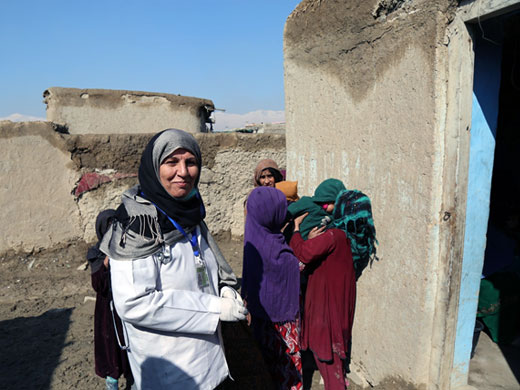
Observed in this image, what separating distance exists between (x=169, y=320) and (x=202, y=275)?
9.0 inches

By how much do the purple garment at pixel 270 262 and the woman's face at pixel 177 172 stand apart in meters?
0.77

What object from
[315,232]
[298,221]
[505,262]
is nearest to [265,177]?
[298,221]

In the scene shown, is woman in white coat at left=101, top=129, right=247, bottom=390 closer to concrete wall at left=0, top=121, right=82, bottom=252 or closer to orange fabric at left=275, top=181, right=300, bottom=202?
orange fabric at left=275, top=181, right=300, bottom=202

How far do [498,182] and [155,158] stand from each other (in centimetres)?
311

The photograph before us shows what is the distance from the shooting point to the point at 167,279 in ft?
4.47

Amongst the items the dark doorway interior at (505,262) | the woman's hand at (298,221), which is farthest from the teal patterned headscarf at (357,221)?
the dark doorway interior at (505,262)

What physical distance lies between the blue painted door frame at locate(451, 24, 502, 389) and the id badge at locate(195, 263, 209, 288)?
4.43ft

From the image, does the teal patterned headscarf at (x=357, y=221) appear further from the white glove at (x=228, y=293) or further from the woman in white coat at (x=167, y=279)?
the woman in white coat at (x=167, y=279)

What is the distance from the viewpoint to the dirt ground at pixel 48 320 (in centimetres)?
266

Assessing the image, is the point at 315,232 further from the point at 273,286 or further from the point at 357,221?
the point at 273,286

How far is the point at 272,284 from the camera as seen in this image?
219 centimetres

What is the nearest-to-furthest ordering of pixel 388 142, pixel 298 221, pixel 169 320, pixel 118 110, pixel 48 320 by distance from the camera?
pixel 169 320 < pixel 388 142 < pixel 298 221 < pixel 48 320 < pixel 118 110

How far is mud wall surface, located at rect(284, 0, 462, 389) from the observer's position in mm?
1862

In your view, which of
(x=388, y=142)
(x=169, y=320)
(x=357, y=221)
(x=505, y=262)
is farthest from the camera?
(x=505, y=262)
